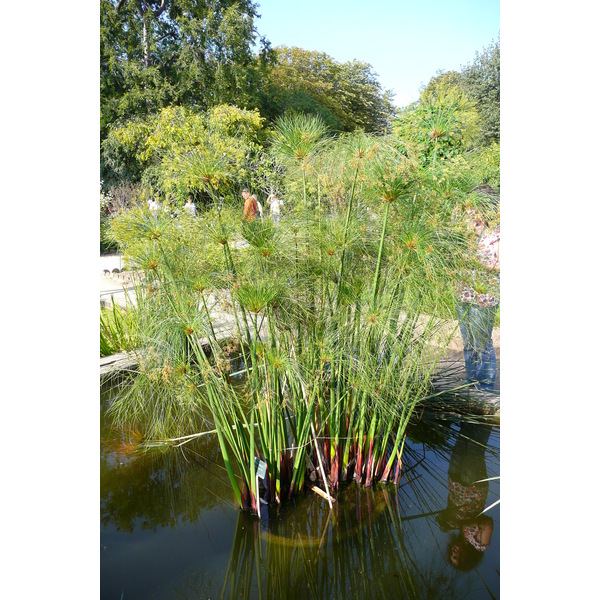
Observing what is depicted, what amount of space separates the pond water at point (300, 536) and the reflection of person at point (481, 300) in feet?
2.41

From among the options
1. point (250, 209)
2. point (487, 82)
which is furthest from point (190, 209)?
point (487, 82)

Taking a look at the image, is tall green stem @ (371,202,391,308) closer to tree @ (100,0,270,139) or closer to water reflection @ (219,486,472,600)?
water reflection @ (219,486,472,600)

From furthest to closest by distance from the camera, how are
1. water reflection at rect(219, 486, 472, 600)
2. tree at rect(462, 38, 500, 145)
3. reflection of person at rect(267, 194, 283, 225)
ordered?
1. tree at rect(462, 38, 500, 145)
2. reflection of person at rect(267, 194, 283, 225)
3. water reflection at rect(219, 486, 472, 600)

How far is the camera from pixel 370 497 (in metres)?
2.70

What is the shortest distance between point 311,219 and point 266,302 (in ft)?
1.75

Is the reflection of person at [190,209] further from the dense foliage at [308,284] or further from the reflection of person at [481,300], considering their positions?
the reflection of person at [481,300]

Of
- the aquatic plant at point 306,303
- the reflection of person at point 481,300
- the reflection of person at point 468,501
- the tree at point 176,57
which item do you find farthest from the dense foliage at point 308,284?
the tree at point 176,57

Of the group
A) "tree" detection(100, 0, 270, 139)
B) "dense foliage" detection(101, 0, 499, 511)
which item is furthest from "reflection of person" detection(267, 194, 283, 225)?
"tree" detection(100, 0, 270, 139)

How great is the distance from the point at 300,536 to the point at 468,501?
88 cm

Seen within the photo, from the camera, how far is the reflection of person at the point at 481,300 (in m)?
2.61

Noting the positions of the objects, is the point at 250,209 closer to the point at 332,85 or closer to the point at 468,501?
the point at 468,501

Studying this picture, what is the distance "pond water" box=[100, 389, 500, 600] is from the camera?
86.4 inches
